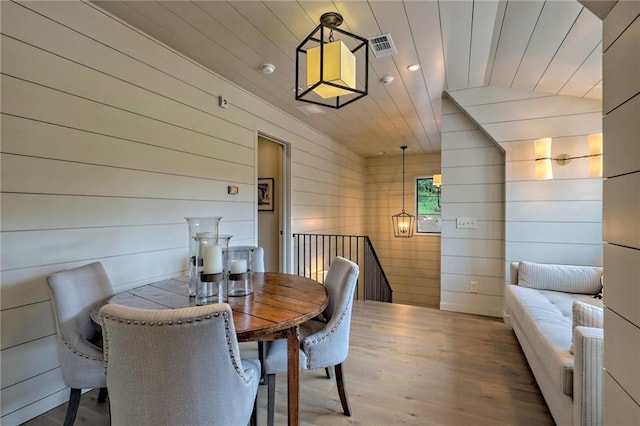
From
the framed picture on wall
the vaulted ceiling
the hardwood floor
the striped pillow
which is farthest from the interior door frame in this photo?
the striped pillow

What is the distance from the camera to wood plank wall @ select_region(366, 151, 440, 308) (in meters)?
7.02

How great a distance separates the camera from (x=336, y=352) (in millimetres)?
1805

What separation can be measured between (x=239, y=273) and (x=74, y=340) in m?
0.87

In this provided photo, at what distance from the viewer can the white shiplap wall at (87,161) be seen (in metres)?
1.79

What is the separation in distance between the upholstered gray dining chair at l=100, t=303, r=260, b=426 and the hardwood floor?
92 cm

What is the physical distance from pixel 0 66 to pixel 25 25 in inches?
12.0

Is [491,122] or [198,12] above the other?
[198,12]

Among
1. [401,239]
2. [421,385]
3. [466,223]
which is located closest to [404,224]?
[401,239]

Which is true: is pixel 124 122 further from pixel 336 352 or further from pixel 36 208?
pixel 336 352

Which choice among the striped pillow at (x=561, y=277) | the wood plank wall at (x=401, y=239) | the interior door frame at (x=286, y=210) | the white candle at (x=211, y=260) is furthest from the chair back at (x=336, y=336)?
the wood plank wall at (x=401, y=239)

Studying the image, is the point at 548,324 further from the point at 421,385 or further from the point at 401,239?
the point at 401,239

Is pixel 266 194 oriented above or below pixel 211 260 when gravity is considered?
above

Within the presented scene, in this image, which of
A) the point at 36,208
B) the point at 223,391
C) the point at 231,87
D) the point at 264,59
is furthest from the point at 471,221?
the point at 36,208

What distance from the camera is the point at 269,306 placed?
1606 millimetres
